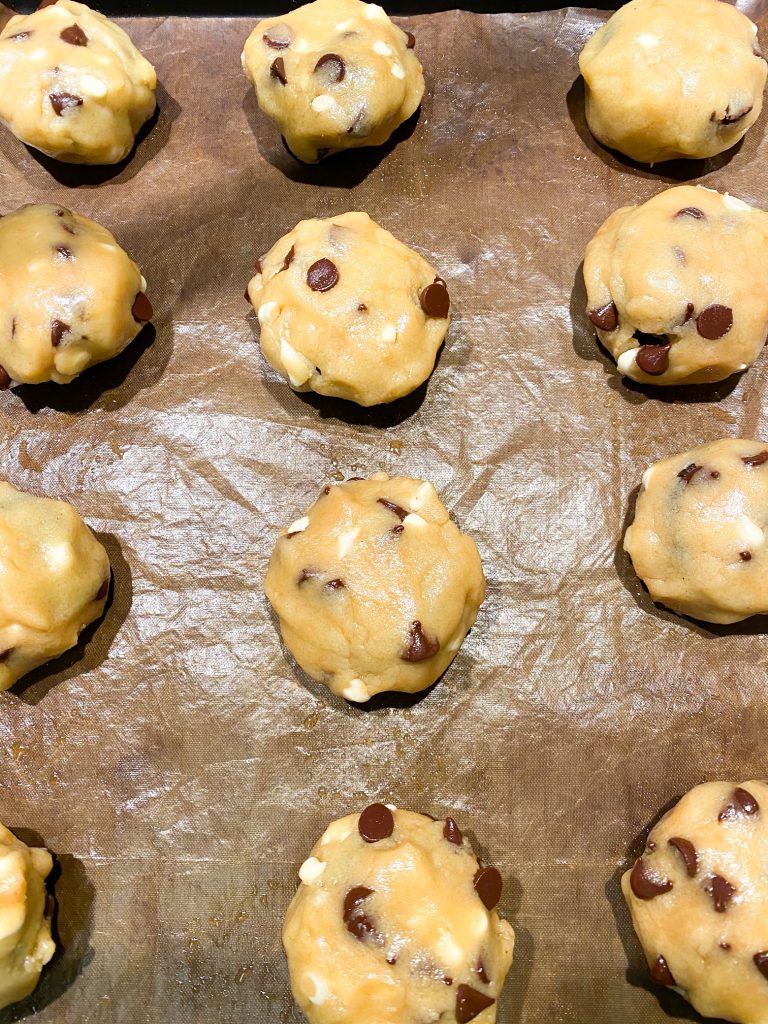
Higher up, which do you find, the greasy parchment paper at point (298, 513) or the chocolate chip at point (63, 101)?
the chocolate chip at point (63, 101)

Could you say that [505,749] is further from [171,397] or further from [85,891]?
[171,397]

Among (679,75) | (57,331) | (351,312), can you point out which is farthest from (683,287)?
(57,331)

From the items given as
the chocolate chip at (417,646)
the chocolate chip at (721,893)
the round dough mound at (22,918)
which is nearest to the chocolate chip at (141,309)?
the chocolate chip at (417,646)

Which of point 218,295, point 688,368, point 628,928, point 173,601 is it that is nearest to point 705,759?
point 628,928

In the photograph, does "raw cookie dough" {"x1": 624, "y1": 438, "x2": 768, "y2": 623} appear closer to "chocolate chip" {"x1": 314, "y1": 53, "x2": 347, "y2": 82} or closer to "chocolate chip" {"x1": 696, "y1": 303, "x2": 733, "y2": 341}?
"chocolate chip" {"x1": 696, "y1": 303, "x2": 733, "y2": 341}

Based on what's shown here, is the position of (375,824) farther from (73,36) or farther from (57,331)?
(73,36)

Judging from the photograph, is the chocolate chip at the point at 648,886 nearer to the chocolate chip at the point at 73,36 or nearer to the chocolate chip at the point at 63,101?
the chocolate chip at the point at 63,101
